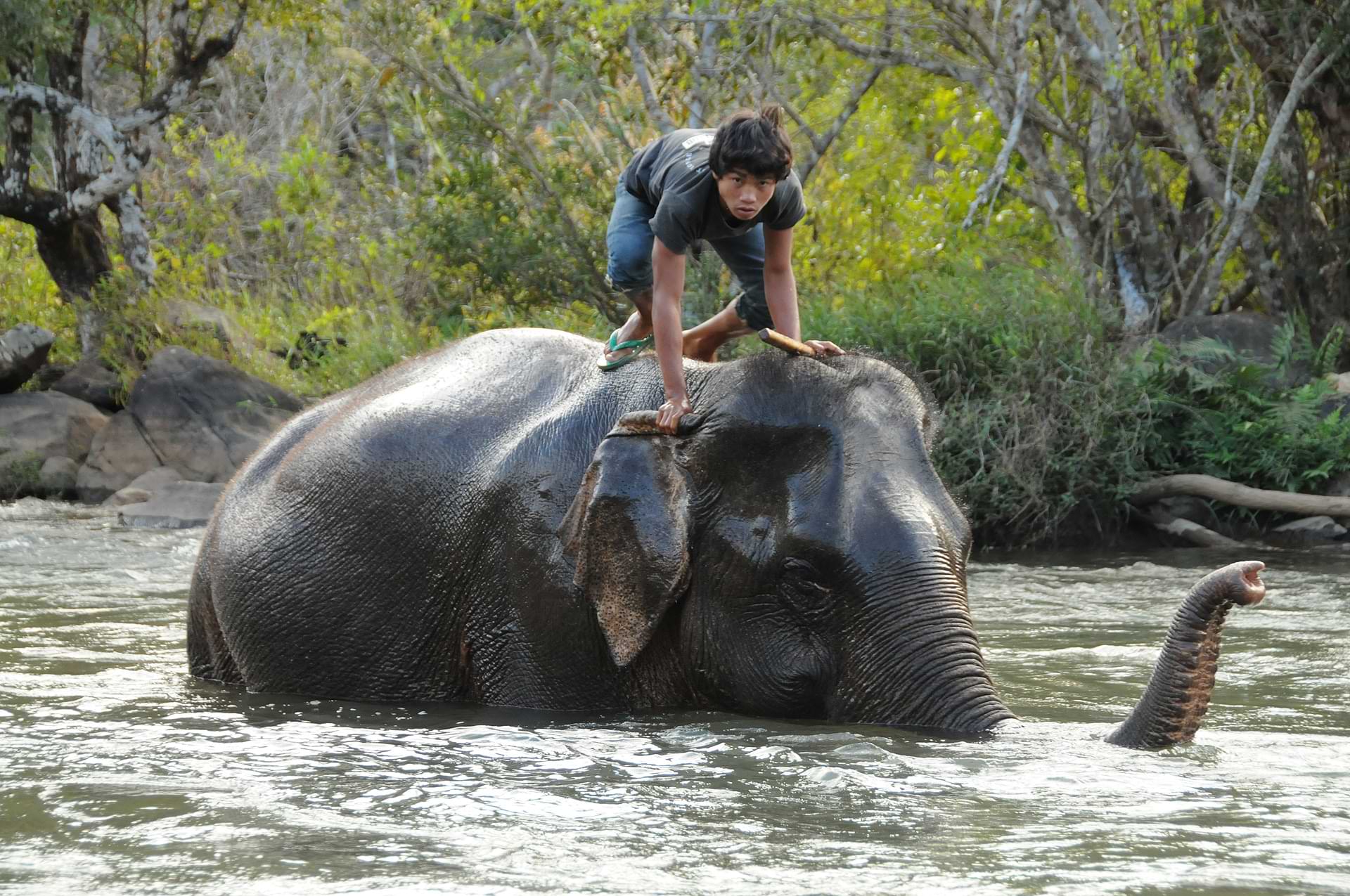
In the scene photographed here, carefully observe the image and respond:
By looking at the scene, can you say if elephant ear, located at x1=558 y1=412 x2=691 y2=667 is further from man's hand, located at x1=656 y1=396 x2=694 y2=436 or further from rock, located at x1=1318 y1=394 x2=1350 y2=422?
rock, located at x1=1318 y1=394 x2=1350 y2=422

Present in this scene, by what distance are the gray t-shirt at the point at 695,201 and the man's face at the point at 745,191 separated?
14 centimetres

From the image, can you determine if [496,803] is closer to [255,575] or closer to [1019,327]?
[255,575]

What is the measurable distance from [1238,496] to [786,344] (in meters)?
7.77

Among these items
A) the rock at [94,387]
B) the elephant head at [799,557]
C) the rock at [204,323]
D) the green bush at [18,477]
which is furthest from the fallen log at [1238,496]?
the rock at [94,387]

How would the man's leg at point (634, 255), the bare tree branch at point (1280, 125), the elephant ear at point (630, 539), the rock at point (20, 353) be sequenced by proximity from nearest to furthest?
1. the elephant ear at point (630, 539)
2. the man's leg at point (634, 255)
3. the bare tree branch at point (1280, 125)
4. the rock at point (20, 353)

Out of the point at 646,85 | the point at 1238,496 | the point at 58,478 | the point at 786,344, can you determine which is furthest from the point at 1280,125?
the point at 58,478

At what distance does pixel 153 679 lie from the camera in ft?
20.5

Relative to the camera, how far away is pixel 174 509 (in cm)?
1361

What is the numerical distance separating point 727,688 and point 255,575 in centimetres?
170

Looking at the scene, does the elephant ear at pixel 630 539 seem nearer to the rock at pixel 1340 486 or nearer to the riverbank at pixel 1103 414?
the riverbank at pixel 1103 414

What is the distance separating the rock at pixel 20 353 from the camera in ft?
55.6

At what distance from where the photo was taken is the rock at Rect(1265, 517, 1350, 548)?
1191 centimetres

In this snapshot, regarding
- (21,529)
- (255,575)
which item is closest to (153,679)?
(255,575)

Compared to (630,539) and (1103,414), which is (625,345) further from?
(1103,414)
